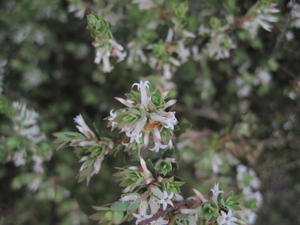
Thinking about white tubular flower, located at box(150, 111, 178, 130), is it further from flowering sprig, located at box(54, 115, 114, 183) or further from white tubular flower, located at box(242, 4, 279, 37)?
white tubular flower, located at box(242, 4, 279, 37)

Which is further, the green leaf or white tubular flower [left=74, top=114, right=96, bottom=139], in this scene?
white tubular flower [left=74, top=114, right=96, bottom=139]

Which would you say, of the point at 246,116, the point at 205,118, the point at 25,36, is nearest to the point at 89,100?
the point at 25,36

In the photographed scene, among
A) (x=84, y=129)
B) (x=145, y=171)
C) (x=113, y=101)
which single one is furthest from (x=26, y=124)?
(x=145, y=171)

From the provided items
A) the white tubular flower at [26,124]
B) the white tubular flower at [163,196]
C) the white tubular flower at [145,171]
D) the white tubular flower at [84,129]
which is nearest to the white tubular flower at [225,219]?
the white tubular flower at [163,196]

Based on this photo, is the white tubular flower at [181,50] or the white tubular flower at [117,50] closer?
the white tubular flower at [117,50]

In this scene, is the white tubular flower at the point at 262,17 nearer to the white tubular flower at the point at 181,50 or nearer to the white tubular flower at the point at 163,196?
the white tubular flower at the point at 181,50

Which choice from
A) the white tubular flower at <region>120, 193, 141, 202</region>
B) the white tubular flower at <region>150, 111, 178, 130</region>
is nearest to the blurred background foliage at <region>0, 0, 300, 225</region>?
the white tubular flower at <region>120, 193, 141, 202</region>

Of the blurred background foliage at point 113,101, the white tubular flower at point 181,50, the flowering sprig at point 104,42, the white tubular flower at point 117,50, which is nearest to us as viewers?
the flowering sprig at point 104,42
